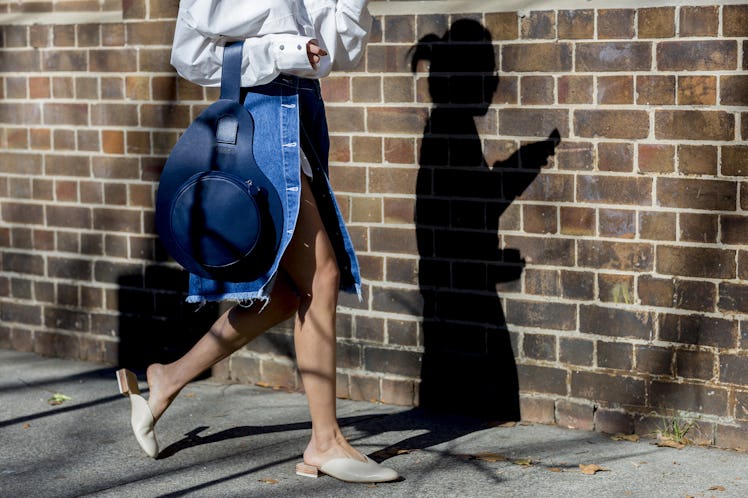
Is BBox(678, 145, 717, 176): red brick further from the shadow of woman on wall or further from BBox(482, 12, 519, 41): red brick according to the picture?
BBox(482, 12, 519, 41): red brick

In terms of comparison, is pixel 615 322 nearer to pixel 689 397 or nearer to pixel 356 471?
pixel 689 397

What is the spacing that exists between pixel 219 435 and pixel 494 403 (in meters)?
1.18

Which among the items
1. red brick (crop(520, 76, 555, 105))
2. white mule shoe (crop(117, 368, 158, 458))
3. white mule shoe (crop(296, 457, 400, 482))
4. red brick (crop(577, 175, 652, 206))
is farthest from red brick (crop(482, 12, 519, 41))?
white mule shoe (crop(117, 368, 158, 458))

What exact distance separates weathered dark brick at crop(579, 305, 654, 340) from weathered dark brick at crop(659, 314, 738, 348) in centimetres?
6

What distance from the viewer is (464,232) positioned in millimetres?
5473

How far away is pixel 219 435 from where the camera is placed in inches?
205

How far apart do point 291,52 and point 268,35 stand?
131 millimetres

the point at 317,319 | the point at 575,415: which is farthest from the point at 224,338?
the point at 575,415

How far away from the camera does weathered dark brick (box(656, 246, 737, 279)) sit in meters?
4.88

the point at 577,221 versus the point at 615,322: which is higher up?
the point at 577,221

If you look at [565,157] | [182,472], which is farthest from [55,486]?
[565,157]

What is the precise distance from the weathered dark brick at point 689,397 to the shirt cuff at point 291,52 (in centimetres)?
196

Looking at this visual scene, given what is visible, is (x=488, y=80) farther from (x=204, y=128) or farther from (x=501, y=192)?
(x=204, y=128)

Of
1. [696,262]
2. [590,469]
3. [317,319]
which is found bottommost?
[590,469]
